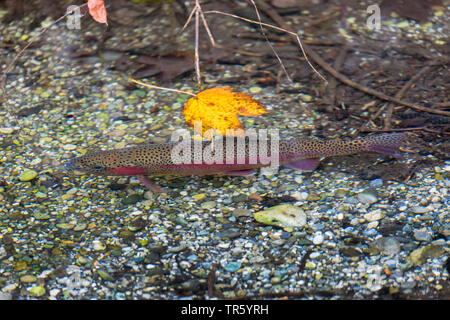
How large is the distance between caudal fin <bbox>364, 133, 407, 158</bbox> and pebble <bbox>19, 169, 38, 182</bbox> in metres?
2.88

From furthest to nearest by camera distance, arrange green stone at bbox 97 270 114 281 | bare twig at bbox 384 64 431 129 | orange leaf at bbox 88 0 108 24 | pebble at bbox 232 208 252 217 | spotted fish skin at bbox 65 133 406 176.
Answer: bare twig at bbox 384 64 431 129, orange leaf at bbox 88 0 108 24, spotted fish skin at bbox 65 133 406 176, pebble at bbox 232 208 252 217, green stone at bbox 97 270 114 281

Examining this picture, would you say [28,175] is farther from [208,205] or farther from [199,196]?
[208,205]

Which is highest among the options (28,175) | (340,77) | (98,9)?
(98,9)

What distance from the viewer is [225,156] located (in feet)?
14.4

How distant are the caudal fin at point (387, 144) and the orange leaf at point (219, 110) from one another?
118 centimetres

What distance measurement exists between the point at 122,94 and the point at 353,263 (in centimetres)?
318

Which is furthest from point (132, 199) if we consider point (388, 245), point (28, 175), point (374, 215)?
point (388, 245)

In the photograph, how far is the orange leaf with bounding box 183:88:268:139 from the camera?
4.79 metres

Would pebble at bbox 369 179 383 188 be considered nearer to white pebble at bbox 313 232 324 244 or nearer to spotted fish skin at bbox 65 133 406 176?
spotted fish skin at bbox 65 133 406 176

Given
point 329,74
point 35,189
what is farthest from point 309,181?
point 35,189

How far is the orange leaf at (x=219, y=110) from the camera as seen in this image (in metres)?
4.79

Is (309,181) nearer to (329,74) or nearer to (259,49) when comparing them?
(329,74)

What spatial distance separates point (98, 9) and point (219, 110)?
1442 millimetres

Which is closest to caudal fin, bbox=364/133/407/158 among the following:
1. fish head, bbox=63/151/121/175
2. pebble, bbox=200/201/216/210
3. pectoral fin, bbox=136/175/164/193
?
pebble, bbox=200/201/216/210
